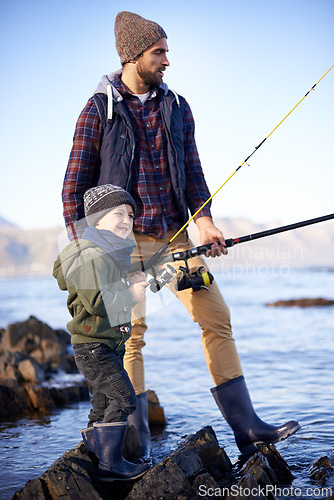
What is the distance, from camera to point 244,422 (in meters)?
3.33

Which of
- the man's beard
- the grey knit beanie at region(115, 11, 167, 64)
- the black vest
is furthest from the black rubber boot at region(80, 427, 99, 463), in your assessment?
the grey knit beanie at region(115, 11, 167, 64)

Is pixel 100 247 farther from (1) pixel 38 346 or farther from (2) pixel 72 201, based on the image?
(1) pixel 38 346

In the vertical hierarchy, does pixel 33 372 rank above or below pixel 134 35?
below

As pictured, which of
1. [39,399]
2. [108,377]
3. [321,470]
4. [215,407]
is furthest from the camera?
[39,399]

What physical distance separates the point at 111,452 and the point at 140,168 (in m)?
1.70

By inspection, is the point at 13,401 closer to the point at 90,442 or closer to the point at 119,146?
the point at 90,442

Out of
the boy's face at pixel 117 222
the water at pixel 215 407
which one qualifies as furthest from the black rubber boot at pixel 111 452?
the boy's face at pixel 117 222

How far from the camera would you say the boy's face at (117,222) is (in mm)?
2959

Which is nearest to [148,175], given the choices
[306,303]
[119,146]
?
[119,146]

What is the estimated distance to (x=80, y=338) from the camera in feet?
9.12

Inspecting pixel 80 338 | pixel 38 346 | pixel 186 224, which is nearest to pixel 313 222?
pixel 186 224

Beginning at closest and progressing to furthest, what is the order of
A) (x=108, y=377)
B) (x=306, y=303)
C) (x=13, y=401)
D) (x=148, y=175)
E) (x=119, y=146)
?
1. (x=108, y=377)
2. (x=119, y=146)
3. (x=148, y=175)
4. (x=13, y=401)
5. (x=306, y=303)

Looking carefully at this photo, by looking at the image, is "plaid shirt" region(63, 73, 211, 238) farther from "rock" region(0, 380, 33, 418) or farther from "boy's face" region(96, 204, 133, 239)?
"rock" region(0, 380, 33, 418)

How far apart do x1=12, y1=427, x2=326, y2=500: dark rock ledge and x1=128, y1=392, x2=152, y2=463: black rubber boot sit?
1.95 feet
